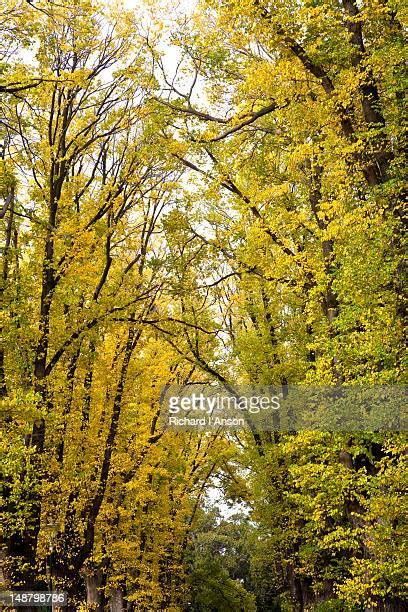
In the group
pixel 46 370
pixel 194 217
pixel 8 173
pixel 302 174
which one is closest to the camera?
pixel 8 173

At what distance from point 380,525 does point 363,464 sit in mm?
2280

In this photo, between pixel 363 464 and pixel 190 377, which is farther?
pixel 190 377

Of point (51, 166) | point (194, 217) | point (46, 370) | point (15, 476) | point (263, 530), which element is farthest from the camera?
point (263, 530)

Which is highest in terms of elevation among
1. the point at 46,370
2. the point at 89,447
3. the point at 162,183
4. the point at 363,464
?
the point at 162,183

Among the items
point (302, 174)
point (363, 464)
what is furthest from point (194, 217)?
point (363, 464)

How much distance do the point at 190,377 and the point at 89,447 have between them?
37.4ft

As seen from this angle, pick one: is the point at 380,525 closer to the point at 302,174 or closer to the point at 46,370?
the point at 46,370

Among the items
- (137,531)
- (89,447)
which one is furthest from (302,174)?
(137,531)

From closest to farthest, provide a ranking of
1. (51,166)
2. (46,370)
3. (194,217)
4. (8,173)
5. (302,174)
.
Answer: (8,173)
(46,370)
(51,166)
(302,174)
(194,217)

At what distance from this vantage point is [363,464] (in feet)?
43.4

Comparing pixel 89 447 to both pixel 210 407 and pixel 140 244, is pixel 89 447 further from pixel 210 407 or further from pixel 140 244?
pixel 210 407

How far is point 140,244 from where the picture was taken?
18.7 m

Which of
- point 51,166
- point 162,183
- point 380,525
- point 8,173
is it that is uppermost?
point 162,183

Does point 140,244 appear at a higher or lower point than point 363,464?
higher
